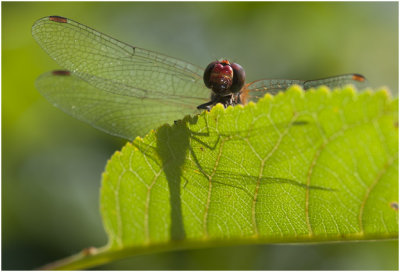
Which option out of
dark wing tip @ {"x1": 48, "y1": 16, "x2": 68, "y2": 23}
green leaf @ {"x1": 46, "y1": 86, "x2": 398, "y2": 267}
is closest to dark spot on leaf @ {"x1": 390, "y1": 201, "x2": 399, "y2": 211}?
green leaf @ {"x1": 46, "y1": 86, "x2": 398, "y2": 267}

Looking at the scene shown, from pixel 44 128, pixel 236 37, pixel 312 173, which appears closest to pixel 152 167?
pixel 312 173

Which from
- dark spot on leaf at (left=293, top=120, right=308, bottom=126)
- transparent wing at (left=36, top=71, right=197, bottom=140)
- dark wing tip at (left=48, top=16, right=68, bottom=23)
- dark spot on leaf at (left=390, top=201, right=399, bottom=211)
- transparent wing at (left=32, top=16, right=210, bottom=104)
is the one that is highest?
dark wing tip at (left=48, top=16, right=68, bottom=23)

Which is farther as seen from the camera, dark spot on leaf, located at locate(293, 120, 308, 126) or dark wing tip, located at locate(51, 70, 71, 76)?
dark wing tip, located at locate(51, 70, 71, 76)

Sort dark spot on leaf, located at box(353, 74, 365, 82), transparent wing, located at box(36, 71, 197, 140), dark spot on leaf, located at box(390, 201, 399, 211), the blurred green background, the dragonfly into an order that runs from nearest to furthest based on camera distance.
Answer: dark spot on leaf, located at box(390, 201, 399, 211) < dark spot on leaf, located at box(353, 74, 365, 82) < the dragonfly < transparent wing, located at box(36, 71, 197, 140) < the blurred green background

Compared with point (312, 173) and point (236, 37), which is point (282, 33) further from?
point (312, 173)

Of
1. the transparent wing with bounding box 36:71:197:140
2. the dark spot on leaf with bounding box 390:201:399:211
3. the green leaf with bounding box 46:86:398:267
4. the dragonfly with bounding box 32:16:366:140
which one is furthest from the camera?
the transparent wing with bounding box 36:71:197:140

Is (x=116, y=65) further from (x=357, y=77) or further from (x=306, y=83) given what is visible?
(x=357, y=77)

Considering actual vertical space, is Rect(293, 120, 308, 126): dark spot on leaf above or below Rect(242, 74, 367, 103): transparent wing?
below

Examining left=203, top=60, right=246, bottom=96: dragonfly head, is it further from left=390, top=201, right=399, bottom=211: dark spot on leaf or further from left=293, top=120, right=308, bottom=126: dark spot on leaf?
left=390, top=201, right=399, bottom=211: dark spot on leaf
